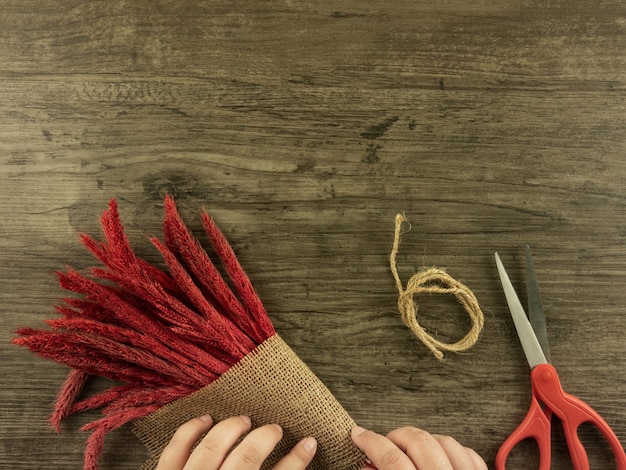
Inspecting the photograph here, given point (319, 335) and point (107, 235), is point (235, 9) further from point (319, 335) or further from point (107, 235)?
point (319, 335)

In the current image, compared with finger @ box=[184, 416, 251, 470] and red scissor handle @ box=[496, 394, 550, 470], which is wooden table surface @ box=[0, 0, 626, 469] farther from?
finger @ box=[184, 416, 251, 470]

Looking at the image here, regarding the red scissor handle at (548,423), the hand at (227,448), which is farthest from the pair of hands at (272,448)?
the red scissor handle at (548,423)

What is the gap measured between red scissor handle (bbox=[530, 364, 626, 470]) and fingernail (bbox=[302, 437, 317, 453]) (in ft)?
1.46

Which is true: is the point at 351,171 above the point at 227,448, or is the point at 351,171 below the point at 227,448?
above

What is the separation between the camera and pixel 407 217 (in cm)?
97

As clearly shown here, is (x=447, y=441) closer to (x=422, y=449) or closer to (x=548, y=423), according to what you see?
(x=422, y=449)

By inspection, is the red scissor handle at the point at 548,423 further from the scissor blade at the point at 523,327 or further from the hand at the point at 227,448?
the hand at the point at 227,448

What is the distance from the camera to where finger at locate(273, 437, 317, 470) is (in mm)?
825

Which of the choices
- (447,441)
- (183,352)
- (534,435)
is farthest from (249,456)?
(534,435)

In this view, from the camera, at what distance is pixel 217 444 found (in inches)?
32.2

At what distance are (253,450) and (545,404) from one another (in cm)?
58

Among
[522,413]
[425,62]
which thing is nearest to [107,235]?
[425,62]

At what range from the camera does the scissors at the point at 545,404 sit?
91 centimetres

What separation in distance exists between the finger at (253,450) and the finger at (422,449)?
0.22 m
